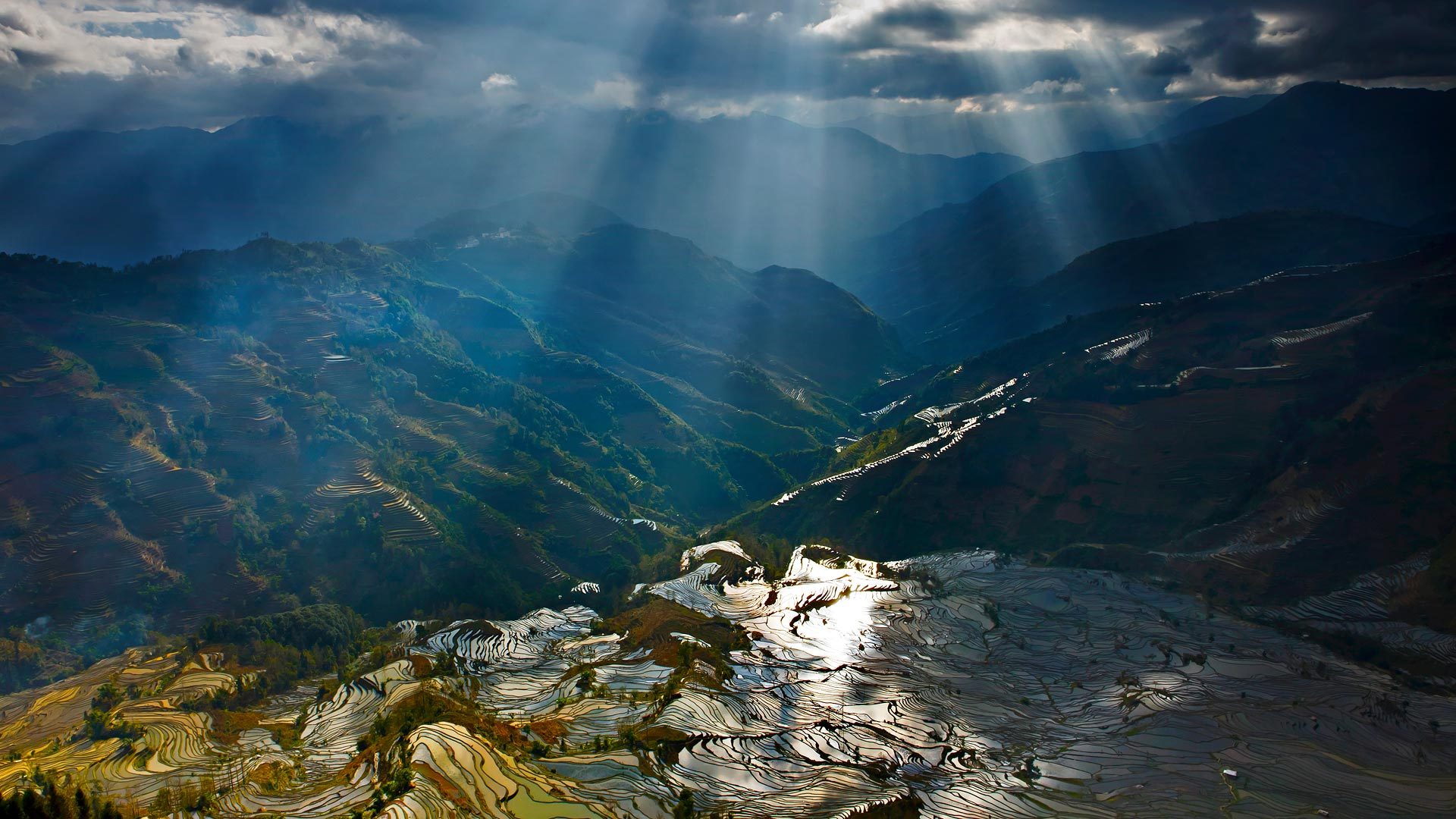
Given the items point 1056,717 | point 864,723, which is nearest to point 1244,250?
point 1056,717

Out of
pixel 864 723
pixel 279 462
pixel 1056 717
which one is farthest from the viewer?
pixel 279 462

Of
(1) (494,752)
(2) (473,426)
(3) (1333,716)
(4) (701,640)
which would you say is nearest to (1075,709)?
(3) (1333,716)

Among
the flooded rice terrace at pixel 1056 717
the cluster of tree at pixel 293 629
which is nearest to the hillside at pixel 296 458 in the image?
the cluster of tree at pixel 293 629

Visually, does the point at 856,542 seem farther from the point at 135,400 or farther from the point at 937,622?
the point at 135,400

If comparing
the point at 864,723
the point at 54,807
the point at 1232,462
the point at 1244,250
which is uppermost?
the point at 1244,250

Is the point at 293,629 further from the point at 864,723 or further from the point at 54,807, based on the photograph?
the point at 864,723

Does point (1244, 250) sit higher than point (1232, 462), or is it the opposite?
point (1244, 250)

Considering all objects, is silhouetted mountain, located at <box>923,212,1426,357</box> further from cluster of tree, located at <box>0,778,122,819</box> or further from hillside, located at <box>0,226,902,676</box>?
cluster of tree, located at <box>0,778,122,819</box>
